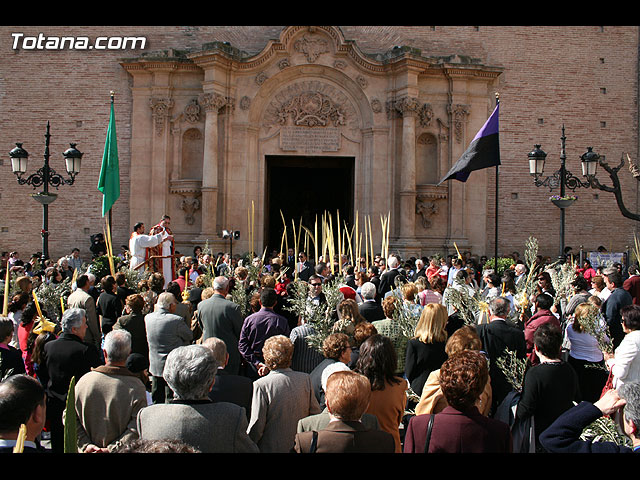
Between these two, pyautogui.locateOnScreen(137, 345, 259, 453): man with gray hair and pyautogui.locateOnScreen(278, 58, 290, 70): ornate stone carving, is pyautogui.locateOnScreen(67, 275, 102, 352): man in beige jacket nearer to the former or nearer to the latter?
pyautogui.locateOnScreen(137, 345, 259, 453): man with gray hair

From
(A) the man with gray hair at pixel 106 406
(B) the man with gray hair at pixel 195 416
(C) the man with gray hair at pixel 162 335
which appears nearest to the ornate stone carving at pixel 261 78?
(C) the man with gray hair at pixel 162 335

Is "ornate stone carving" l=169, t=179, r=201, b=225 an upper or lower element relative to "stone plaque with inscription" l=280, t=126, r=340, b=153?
lower

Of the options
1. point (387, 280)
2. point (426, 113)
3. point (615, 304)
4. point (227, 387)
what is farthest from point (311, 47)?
point (227, 387)

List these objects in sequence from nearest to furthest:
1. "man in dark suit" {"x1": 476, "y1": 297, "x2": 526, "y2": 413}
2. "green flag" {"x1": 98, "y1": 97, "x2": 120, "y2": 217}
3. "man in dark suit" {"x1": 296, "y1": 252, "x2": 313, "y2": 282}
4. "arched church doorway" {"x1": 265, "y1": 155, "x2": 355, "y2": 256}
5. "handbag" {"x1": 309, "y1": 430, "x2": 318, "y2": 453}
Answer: "handbag" {"x1": 309, "y1": 430, "x2": 318, "y2": 453}
"man in dark suit" {"x1": 476, "y1": 297, "x2": 526, "y2": 413}
"green flag" {"x1": 98, "y1": 97, "x2": 120, "y2": 217}
"man in dark suit" {"x1": 296, "y1": 252, "x2": 313, "y2": 282}
"arched church doorway" {"x1": 265, "y1": 155, "x2": 355, "y2": 256}

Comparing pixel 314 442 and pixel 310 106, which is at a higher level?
pixel 310 106

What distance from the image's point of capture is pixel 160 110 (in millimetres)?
20656

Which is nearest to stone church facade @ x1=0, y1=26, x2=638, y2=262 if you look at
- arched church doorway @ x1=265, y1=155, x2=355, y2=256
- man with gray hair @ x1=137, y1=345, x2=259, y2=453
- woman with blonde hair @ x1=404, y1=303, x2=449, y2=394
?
arched church doorway @ x1=265, y1=155, x2=355, y2=256

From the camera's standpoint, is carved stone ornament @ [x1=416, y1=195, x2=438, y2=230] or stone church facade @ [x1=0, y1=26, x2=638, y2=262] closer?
stone church facade @ [x1=0, y1=26, x2=638, y2=262]

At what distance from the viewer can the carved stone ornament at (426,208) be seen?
20859 millimetres

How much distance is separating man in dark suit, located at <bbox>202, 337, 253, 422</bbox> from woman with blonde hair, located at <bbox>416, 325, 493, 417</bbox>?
1.30 meters

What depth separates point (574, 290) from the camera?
8.27m

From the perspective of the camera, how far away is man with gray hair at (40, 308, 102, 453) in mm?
5027

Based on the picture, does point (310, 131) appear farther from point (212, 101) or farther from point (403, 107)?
point (212, 101)

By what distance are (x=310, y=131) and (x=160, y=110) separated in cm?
526
